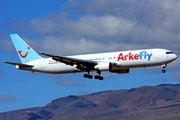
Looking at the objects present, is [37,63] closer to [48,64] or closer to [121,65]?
[48,64]

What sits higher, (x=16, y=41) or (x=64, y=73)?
(x=16, y=41)

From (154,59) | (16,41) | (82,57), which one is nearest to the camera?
(154,59)

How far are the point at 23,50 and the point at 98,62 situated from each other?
23.7m

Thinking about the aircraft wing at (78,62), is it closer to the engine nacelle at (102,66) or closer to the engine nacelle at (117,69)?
the engine nacelle at (102,66)

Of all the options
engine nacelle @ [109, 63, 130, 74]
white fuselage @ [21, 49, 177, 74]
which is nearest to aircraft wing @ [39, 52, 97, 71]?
white fuselage @ [21, 49, 177, 74]

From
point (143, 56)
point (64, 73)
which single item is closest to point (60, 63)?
point (64, 73)

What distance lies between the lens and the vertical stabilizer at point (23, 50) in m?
132

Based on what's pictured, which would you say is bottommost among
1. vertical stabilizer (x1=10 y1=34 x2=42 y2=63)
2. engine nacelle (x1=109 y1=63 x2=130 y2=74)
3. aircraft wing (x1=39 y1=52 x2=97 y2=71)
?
engine nacelle (x1=109 y1=63 x2=130 y2=74)

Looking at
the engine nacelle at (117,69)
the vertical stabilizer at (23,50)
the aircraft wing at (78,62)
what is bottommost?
the engine nacelle at (117,69)

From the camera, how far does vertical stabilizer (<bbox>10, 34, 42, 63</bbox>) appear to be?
13200 cm

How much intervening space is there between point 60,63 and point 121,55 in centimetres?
1645

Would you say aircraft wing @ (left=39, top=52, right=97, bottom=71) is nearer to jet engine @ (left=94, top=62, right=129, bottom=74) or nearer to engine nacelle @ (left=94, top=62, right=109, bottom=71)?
engine nacelle @ (left=94, top=62, right=109, bottom=71)

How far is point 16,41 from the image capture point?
135250 millimetres

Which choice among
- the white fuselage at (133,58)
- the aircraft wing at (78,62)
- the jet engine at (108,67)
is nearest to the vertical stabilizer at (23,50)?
the aircraft wing at (78,62)
